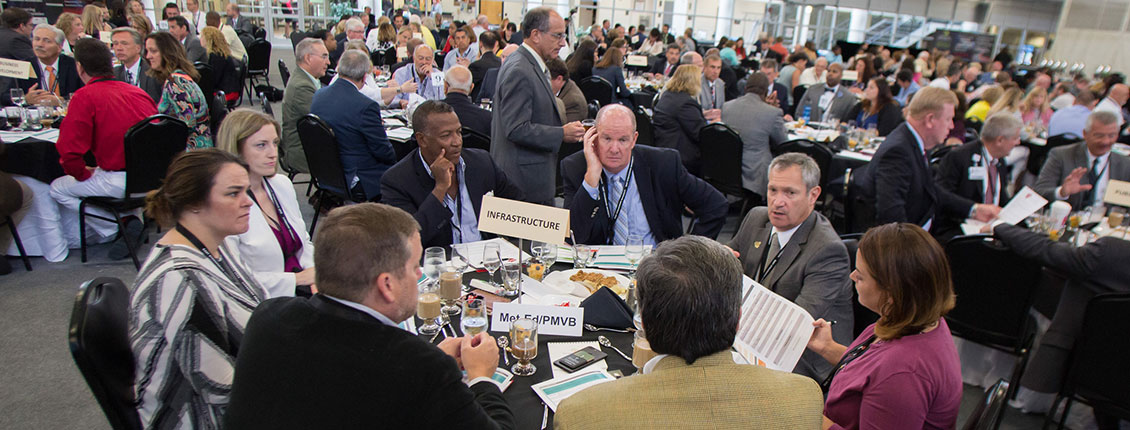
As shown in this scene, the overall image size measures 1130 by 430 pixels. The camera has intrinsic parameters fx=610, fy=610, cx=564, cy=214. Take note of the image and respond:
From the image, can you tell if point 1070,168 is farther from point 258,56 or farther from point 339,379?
point 258,56

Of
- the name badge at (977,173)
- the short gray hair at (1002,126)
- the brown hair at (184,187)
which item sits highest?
the short gray hair at (1002,126)

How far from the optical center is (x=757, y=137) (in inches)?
199

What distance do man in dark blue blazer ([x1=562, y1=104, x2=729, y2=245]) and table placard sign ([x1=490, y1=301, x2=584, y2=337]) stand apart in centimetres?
101

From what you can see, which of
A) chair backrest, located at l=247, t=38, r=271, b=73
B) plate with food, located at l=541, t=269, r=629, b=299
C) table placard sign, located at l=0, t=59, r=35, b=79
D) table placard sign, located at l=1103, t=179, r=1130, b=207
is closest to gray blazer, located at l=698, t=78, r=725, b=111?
table placard sign, located at l=1103, t=179, r=1130, b=207

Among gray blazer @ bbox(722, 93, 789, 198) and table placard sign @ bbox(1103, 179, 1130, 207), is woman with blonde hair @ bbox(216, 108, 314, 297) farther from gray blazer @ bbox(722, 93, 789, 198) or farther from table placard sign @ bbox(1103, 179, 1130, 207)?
table placard sign @ bbox(1103, 179, 1130, 207)

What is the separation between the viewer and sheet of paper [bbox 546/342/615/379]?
170 centimetres

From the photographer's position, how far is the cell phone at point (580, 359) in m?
1.72

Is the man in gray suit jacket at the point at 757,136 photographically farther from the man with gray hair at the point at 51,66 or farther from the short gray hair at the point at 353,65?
the man with gray hair at the point at 51,66

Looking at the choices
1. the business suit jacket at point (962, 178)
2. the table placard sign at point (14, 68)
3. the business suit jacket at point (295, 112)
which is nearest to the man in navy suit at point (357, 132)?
the business suit jacket at point (295, 112)

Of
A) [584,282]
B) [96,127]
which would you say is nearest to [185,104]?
[96,127]

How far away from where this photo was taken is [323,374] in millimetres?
1168

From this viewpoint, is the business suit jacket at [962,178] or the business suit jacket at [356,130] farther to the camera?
the business suit jacket at [356,130]

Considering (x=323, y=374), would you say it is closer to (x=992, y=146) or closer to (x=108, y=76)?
(x=108, y=76)

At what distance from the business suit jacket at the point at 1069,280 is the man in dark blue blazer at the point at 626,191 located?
50.9 inches
